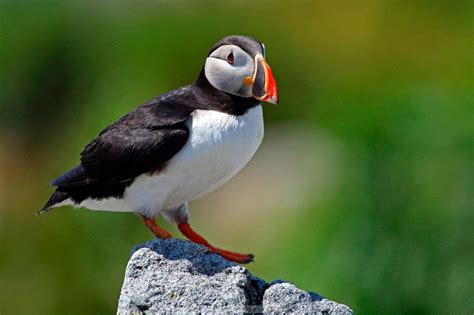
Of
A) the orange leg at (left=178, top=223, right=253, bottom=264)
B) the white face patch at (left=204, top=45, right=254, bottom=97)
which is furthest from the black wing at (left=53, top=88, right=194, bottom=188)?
the orange leg at (left=178, top=223, right=253, bottom=264)

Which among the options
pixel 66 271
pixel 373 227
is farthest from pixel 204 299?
pixel 66 271

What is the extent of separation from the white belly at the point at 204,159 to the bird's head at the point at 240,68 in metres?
0.15

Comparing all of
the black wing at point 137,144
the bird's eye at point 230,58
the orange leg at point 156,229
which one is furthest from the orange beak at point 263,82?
the orange leg at point 156,229

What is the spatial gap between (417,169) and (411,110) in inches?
26.8

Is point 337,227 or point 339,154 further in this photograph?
point 339,154

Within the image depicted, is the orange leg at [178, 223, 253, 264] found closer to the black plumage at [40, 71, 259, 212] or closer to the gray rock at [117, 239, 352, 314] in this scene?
the black plumage at [40, 71, 259, 212]

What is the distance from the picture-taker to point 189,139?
618cm

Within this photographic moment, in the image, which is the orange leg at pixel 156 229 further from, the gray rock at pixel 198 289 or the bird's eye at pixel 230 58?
the bird's eye at pixel 230 58

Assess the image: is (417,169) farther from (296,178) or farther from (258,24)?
(258,24)

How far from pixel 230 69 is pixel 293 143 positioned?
24.2 ft

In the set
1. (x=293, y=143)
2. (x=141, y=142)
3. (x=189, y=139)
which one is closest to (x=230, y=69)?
(x=189, y=139)

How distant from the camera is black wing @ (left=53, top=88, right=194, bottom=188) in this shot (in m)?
6.19

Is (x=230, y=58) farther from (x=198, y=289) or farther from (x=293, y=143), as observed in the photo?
(x=293, y=143)

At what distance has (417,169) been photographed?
1074 cm
